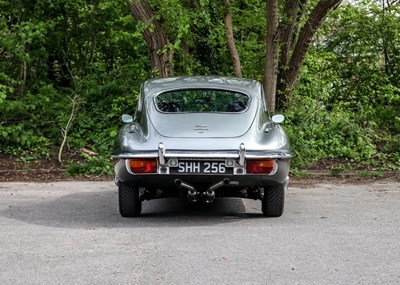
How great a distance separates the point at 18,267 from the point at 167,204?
3.61m

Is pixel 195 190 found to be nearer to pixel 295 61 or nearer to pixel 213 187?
pixel 213 187

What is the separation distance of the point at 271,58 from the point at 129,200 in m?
6.64

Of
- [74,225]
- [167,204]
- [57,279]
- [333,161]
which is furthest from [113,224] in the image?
[333,161]

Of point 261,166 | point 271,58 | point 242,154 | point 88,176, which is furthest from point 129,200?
point 271,58

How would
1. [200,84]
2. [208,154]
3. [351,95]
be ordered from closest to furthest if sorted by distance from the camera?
[208,154] → [200,84] → [351,95]

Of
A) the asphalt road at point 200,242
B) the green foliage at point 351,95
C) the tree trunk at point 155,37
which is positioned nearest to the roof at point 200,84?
the asphalt road at point 200,242

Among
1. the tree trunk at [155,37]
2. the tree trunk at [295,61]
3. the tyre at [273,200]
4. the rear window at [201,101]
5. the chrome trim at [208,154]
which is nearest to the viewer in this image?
the chrome trim at [208,154]

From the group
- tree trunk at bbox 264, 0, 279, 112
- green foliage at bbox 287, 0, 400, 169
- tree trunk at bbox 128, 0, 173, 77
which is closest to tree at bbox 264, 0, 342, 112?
tree trunk at bbox 264, 0, 279, 112

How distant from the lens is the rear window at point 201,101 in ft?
26.3

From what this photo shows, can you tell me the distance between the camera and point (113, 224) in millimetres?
7367

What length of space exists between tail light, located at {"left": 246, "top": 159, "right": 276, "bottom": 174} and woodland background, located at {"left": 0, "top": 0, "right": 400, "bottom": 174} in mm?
5072

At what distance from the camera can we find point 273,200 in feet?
25.0

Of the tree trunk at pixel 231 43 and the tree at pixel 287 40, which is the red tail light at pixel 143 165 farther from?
the tree trunk at pixel 231 43

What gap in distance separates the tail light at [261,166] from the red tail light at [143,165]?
950 mm
